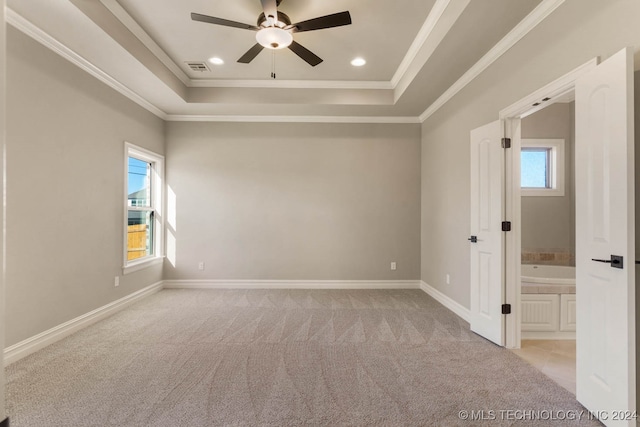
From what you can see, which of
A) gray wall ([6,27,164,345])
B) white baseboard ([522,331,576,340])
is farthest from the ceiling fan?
white baseboard ([522,331,576,340])

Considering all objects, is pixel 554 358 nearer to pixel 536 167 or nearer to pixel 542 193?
pixel 542 193

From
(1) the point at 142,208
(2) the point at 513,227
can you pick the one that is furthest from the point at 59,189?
(2) the point at 513,227

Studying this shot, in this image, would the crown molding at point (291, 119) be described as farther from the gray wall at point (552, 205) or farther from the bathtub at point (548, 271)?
the bathtub at point (548, 271)

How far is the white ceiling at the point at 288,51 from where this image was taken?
2.55 meters

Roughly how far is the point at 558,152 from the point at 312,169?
3.84m

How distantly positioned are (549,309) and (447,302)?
122 centimetres

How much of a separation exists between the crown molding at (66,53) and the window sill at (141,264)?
7.57ft

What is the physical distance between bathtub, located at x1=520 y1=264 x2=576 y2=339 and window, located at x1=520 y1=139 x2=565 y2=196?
197cm

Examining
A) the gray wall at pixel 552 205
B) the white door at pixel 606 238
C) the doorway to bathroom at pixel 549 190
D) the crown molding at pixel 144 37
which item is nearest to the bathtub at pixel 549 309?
the doorway to bathroom at pixel 549 190

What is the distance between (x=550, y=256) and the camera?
4410 millimetres

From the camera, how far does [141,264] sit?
4.36 m

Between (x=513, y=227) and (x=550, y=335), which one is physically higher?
(x=513, y=227)

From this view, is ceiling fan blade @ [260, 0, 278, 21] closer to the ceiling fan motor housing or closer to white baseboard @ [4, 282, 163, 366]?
the ceiling fan motor housing

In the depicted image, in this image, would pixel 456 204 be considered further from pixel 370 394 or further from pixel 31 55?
pixel 31 55
